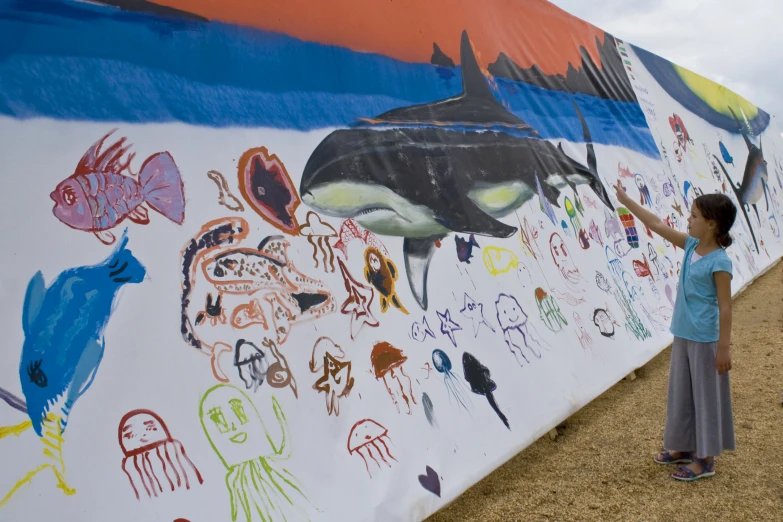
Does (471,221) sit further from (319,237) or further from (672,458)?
(672,458)

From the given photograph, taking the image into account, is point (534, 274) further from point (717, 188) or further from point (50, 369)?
point (717, 188)

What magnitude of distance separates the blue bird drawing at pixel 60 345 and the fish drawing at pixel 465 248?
5.37 feet

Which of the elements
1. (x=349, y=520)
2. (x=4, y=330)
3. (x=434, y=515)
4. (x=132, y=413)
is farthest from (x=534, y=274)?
(x=4, y=330)

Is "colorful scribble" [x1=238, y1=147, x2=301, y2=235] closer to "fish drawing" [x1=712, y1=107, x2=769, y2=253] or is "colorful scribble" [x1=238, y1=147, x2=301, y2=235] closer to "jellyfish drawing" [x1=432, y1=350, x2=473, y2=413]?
"jellyfish drawing" [x1=432, y1=350, x2=473, y2=413]

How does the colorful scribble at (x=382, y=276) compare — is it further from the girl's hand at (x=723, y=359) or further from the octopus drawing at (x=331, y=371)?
the girl's hand at (x=723, y=359)

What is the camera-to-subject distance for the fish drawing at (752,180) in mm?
7911

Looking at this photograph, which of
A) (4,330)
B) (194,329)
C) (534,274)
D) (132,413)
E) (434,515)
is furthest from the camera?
(534,274)

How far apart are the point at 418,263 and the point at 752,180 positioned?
739 centimetres

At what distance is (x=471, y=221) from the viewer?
3.38 m

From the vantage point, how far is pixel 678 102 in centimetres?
716

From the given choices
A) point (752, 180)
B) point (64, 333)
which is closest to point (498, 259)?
point (64, 333)

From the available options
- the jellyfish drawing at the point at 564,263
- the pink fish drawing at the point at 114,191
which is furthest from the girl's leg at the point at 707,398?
the pink fish drawing at the point at 114,191

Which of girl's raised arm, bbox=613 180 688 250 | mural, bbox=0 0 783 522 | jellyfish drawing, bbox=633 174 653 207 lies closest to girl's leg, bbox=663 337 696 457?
girl's raised arm, bbox=613 180 688 250

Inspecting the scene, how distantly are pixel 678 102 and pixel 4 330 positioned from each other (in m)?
6.99
